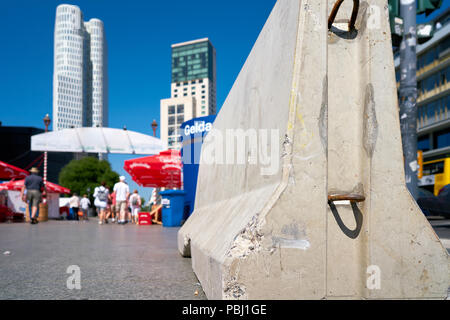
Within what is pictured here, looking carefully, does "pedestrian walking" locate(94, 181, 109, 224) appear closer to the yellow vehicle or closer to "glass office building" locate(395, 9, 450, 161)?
the yellow vehicle

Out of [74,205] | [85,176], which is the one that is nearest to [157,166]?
[74,205]

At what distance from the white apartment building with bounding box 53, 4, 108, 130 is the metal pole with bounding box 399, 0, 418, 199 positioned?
Result: 150 metres

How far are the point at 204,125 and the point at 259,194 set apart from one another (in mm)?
8645

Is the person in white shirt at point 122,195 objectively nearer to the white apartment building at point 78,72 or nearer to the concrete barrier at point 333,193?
the concrete barrier at point 333,193

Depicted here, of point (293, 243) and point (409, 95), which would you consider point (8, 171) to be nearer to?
point (409, 95)

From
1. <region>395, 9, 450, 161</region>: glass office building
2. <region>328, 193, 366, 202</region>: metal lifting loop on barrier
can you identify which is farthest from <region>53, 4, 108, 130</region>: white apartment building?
<region>328, 193, 366, 202</region>: metal lifting loop on barrier

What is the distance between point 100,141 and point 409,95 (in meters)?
19.3

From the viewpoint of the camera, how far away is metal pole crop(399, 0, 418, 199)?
242 inches

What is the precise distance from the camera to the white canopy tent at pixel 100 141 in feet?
71.1

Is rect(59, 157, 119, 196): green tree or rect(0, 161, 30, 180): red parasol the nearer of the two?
rect(0, 161, 30, 180): red parasol

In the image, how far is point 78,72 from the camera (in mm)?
152375

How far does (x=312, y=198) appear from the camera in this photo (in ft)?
7.00

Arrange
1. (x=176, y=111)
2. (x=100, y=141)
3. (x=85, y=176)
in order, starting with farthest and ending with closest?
(x=176, y=111)
(x=85, y=176)
(x=100, y=141)

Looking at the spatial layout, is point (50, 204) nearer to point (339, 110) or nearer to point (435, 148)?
point (339, 110)
